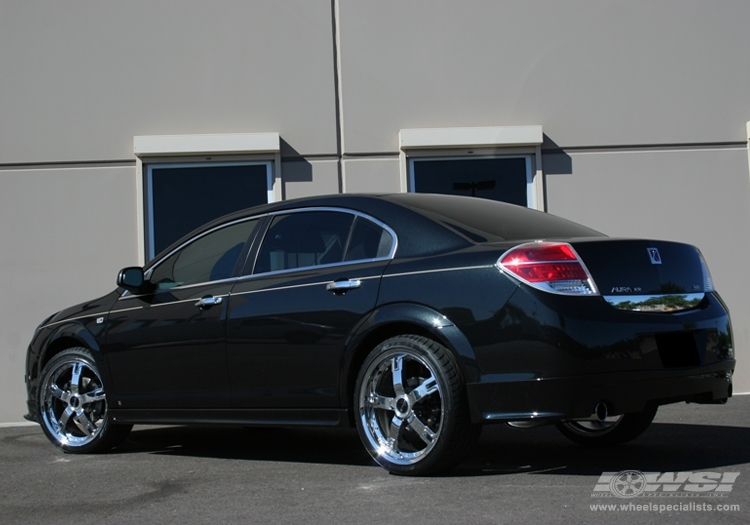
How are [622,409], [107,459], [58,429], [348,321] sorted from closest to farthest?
[622,409], [348,321], [107,459], [58,429]

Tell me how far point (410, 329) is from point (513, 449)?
1457 millimetres

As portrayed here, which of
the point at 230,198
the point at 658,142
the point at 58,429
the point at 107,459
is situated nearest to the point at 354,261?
the point at 107,459

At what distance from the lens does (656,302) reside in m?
4.59

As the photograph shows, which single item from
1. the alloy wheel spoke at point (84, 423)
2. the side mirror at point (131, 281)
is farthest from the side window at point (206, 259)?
the alloy wheel spoke at point (84, 423)

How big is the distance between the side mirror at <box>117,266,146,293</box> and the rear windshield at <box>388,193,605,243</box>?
1.91 metres

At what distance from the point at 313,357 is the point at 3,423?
546cm

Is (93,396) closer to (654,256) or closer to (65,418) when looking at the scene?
(65,418)

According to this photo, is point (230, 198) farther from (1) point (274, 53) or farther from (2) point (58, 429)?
(2) point (58, 429)

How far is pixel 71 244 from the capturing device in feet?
31.2

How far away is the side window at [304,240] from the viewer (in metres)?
5.34

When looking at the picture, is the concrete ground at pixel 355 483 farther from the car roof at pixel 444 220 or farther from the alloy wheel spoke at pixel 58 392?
the car roof at pixel 444 220

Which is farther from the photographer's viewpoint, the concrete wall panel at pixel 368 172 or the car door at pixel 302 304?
the concrete wall panel at pixel 368 172

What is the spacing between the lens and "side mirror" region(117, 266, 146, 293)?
20.4 ft

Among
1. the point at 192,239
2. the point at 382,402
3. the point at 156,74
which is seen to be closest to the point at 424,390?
the point at 382,402
